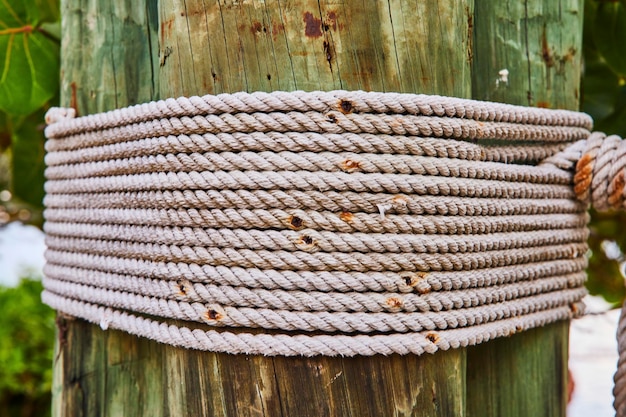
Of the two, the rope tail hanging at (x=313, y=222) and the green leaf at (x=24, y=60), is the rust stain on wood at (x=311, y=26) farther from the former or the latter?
the green leaf at (x=24, y=60)

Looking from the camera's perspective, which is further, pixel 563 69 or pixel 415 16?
pixel 563 69

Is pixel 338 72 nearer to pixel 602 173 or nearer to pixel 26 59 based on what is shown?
pixel 602 173

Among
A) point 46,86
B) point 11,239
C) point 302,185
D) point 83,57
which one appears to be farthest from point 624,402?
point 11,239

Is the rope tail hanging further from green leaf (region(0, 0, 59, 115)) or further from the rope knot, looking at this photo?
green leaf (region(0, 0, 59, 115))

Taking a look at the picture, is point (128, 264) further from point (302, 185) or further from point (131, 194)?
point (302, 185)

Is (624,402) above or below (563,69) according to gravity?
below

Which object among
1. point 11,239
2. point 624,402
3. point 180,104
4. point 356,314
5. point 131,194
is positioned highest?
point 180,104

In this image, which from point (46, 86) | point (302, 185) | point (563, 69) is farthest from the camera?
point (46, 86)

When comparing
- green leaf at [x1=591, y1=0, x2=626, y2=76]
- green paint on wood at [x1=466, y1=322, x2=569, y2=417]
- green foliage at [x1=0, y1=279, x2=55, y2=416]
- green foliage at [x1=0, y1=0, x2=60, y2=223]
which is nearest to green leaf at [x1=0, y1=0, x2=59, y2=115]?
green foliage at [x1=0, y1=0, x2=60, y2=223]
